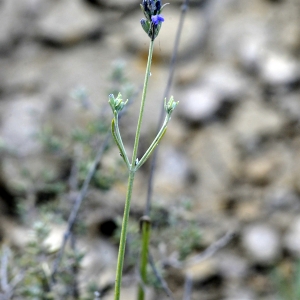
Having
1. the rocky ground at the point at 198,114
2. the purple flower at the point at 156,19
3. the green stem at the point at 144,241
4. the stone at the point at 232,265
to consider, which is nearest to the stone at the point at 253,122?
the rocky ground at the point at 198,114

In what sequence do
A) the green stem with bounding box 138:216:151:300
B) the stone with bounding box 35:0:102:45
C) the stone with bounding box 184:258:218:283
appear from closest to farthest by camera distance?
the green stem with bounding box 138:216:151:300, the stone with bounding box 184:258:218:283, the stone with bounding box 35:0:102:45

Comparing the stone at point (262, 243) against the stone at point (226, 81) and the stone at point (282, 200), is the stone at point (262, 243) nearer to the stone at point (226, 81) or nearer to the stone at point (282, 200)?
the stone at point (282, 200)

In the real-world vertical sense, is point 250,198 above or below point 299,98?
below

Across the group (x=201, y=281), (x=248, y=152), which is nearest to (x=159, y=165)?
(x=248, y=152)

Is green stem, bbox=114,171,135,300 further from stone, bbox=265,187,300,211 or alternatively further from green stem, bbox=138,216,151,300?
stone, bbox=265,187,300,211

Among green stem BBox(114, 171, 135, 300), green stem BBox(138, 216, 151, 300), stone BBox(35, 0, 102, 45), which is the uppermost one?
stone BBox(35, 0, 102, 45)

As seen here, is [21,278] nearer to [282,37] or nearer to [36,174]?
[36,174]

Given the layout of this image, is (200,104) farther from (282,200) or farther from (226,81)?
(282,200)

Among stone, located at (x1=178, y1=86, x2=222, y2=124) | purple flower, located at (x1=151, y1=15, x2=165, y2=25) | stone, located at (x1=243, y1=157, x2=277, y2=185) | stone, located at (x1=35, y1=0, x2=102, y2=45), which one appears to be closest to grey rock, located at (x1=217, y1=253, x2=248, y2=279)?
stone, located at (x1=243, y1=157, x2=277, y2=185)
